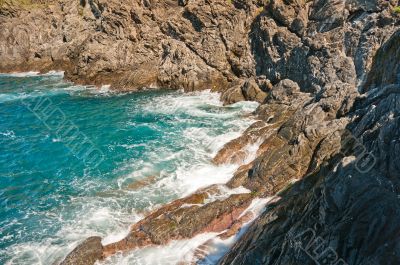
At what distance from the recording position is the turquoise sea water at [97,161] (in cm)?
2030

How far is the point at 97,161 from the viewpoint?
2794 centimetres

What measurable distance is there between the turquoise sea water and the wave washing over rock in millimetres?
1041

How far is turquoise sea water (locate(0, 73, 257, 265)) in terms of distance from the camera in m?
20.3

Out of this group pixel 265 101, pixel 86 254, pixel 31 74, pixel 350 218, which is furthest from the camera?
pixel 31 74

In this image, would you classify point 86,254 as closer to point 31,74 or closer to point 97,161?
point 97,161

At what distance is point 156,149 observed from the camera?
29.2 m

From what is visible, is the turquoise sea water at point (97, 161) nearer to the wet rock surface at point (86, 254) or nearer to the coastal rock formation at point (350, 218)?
the wet rock surface at point (86, 254)

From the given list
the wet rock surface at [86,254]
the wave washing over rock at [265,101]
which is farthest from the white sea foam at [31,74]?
the wet rock surface at [86,254]

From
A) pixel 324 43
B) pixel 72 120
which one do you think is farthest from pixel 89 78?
pixel 324 43

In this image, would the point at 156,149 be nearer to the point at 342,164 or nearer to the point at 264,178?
the point at 264,178

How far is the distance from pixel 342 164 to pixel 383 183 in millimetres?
1378

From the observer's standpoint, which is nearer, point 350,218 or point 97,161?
point 350,218

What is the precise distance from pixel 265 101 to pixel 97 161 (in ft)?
53.8

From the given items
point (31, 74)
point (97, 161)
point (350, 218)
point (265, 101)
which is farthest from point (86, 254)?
point (31, 74)
